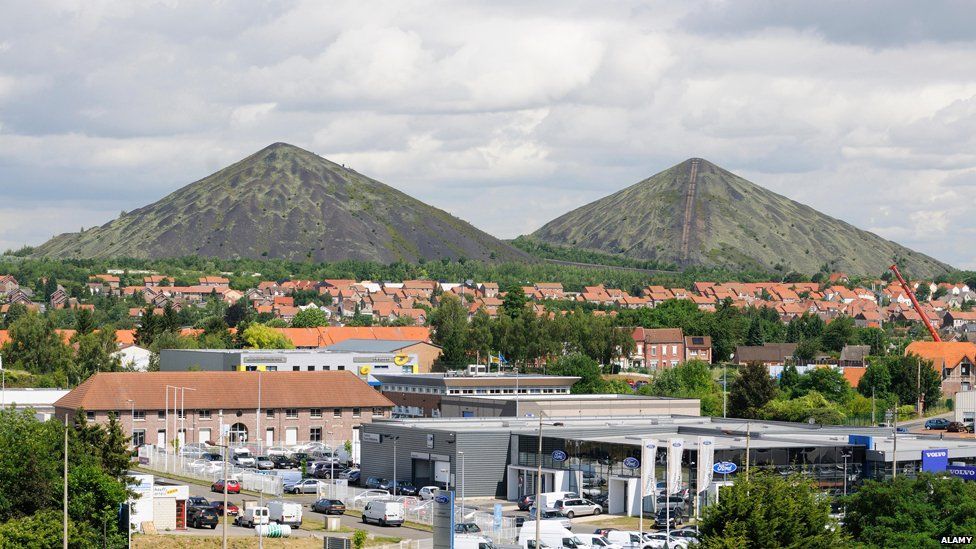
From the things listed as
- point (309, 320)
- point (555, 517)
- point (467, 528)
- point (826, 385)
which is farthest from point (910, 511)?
point (309, 320)

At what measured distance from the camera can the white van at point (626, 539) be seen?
48.3 metres

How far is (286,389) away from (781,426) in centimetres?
3090

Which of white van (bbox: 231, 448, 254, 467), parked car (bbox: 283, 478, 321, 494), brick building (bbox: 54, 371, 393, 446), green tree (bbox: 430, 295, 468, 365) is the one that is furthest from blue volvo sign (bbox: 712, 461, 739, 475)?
green tree (bbox: 430, 295, 468, 365)

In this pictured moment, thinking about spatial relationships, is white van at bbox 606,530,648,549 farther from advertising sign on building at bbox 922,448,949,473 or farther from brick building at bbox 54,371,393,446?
brick building at bbox 54,371,393,446

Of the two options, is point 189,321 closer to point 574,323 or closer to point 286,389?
point 574,323

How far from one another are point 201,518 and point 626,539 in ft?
54.1

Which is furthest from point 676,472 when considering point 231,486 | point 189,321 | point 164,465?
point 189,321

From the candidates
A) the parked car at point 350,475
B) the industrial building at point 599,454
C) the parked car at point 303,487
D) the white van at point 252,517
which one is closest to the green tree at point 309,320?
the industrial building at point 599,454

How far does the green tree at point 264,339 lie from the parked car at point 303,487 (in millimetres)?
67958

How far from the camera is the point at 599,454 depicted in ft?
205

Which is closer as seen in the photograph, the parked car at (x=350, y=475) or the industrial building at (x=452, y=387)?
the parked car at (x=350, y=475)

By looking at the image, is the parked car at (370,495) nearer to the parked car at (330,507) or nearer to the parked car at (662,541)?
the parked car at (330,507)

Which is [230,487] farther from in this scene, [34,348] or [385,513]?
[34,348]

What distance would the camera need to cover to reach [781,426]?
8044cm
